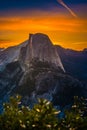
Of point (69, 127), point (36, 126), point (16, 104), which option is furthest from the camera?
point (16, 104)

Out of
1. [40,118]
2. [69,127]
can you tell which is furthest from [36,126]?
[69,127]

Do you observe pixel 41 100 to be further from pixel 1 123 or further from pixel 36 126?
pixel 1 123

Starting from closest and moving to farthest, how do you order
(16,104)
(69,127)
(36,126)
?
(36,126) → (69,127) → (16,104)

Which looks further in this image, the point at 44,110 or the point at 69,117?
the point at 69,117

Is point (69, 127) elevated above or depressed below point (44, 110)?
below

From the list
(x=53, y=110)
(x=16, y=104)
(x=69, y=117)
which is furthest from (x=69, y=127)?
(x=16, y=104)

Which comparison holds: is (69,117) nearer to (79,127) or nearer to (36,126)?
(79,127)
